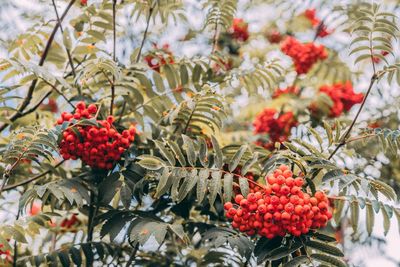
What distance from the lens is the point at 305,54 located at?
5004mm

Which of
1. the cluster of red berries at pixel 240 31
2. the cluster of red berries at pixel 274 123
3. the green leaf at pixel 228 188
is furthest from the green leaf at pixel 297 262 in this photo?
the cluster of red berries at pixel 240 31

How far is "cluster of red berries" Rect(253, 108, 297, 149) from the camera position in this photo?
4.59 m

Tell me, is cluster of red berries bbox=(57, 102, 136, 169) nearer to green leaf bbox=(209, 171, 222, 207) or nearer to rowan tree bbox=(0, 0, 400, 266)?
rowan tree bbox=(0, 0, 400, 266)

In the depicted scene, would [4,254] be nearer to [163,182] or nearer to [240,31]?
[163,182]

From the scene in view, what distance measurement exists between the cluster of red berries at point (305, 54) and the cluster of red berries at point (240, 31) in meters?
1.06

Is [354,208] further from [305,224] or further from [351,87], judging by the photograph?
[351,87]

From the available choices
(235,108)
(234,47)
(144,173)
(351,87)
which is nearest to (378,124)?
(351,87)

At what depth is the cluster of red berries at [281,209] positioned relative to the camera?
202 centimetres

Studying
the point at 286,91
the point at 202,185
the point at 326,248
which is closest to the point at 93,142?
the point at 202,185

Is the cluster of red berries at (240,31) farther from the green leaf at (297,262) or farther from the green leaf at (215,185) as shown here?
the green leaf at (297,262)

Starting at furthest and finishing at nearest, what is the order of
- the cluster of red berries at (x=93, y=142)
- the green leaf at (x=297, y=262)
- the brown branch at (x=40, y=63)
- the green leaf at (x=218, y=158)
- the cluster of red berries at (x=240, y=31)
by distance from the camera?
1. the cluster of red berries at (x=240, y=31)
2. the brown branch at (x=40, y=63)
3. the cluster of red berries at (x=93, y=142)
4. the green leaf at (x=218, y=158)
5. the green leaf at (x=297, y=262)

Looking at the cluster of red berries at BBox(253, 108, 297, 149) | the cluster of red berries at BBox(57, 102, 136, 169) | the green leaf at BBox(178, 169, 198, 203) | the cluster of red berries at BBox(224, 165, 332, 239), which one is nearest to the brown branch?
the cluster of red berries at BBox(57, 102, 136, 169)

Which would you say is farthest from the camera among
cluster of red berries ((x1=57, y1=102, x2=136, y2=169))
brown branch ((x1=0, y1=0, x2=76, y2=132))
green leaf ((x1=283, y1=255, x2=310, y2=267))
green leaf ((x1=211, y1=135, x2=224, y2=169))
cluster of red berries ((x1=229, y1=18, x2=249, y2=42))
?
cluster of red berries ((x1=229, y1=18, x2=249, y2=42))

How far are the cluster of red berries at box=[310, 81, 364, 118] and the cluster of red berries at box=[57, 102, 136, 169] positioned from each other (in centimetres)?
258
